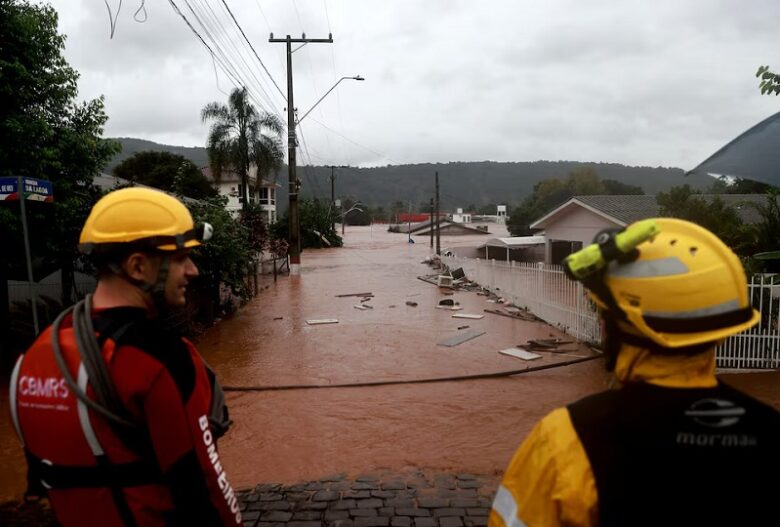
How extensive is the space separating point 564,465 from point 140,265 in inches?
55.1

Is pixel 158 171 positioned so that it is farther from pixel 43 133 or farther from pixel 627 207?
pixel 43 133

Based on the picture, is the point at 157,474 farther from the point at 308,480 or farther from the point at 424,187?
the point at 424,187

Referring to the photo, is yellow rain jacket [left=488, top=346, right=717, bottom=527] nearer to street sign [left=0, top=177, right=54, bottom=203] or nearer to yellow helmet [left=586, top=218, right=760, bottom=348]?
yellow helmet [left=586, top=218, right=760, bottom=348]

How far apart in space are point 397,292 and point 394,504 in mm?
15073

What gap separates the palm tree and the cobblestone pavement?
1331 inches

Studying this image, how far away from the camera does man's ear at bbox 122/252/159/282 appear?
1776 mm

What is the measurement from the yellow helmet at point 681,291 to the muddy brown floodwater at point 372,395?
167 inches

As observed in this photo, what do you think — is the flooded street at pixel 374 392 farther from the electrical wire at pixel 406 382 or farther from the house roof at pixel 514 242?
the house roof at pixel 514 242

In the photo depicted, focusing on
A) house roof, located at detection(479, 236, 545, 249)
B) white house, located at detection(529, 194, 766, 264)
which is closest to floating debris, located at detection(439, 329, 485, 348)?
white house, located at detection(529, 194, 766, 264)

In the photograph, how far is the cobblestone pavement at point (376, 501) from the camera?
13.7ft

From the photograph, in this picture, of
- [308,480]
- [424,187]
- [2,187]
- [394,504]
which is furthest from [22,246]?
[424,187]

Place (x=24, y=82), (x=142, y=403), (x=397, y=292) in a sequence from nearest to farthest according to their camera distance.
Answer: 1. (x=142, y=403)
2. (x=24, y=82)
3. (x=397, y=292)

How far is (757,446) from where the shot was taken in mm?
1284

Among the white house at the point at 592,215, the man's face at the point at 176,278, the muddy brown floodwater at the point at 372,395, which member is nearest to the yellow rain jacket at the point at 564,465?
the man's face at the point at 176,278
